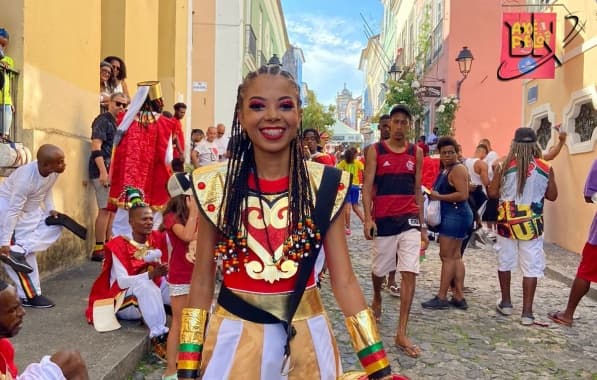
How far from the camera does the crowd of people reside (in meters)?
1.91

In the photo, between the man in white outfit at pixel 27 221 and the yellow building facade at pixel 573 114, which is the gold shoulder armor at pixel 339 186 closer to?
the man in white outfit at pixel 27 221

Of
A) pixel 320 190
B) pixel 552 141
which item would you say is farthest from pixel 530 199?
pixel 552 141

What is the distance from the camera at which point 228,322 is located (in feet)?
6.28

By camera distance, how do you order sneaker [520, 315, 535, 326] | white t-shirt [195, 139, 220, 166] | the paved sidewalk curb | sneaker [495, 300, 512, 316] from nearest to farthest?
the paved sidewalk curb
sneaker [520, 315, 535, 326]
sneaker [495, 300, 512, 316]
white t-shirt [195, 139, 220, 166]

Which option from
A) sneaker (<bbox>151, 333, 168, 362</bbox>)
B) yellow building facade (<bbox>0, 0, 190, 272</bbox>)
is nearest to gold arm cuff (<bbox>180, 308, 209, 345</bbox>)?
sneaker (<bbox>151, 333, 168, 362</bbox>)

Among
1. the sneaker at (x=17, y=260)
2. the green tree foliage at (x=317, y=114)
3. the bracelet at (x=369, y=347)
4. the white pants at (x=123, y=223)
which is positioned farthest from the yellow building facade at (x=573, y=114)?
the green tree foliage at (x=317, y=114)

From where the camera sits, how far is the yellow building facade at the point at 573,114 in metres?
9.11

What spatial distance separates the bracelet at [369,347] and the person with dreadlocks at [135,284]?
2.71 m

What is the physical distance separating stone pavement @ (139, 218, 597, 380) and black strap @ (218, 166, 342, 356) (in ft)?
7.97

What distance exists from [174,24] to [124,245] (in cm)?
755

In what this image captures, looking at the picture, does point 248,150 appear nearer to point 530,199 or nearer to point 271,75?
point 271,75

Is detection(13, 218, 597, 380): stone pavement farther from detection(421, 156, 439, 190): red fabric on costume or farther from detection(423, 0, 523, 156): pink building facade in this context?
detection(423, 0, 523, 156): pink building facade

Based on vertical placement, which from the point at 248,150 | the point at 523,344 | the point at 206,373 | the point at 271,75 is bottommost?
the point at 523,344

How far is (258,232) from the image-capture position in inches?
78.4
